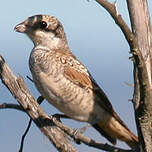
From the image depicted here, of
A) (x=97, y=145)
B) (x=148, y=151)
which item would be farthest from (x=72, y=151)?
(x=148, y=151)

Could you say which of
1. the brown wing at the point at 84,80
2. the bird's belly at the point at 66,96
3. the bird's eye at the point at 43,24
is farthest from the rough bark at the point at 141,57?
the bird's eye at the point at 43,24

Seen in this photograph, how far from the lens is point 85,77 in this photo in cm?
698

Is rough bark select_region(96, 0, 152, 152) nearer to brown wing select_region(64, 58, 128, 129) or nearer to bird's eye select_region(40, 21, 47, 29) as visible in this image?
brown wing select_region(64, 58, 128, 129)

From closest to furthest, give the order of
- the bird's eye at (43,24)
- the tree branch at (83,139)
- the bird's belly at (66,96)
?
1. the tree branch at (83,139)
2. the bird's belly at (66,96)
3. the bird's eye at (43,24)

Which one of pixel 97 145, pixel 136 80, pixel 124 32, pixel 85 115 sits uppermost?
pixel 124 32

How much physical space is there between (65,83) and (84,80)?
0.36 m

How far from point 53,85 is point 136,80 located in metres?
1.99

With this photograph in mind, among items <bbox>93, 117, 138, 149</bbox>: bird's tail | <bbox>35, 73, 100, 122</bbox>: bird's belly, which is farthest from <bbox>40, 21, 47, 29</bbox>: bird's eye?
<bbox>93, 117, 138, 149</bbox>: bird's tail

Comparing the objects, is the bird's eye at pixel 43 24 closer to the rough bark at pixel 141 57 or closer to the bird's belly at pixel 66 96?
the bird's belly at pixel 66 96

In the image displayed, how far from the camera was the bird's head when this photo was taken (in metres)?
6.85

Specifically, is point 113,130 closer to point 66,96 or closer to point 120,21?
point 66,96

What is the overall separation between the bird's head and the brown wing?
1.29ft

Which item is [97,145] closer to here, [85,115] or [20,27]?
[85,115]

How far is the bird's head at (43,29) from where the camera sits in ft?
22.5
